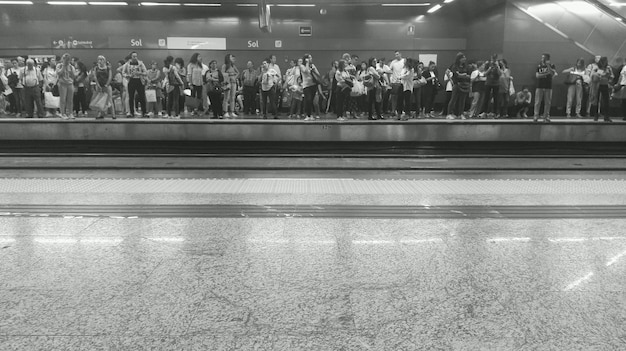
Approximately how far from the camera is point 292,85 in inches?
465

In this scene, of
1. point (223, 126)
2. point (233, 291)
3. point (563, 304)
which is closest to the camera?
point (563, 304)

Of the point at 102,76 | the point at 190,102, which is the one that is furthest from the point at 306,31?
the point at 102,76

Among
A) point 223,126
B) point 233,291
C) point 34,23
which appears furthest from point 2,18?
point 233,291

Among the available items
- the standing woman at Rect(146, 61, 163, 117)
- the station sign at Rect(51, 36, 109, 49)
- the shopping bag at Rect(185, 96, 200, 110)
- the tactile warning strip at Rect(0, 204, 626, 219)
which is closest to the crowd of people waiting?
the standing woman at Rect(146, 61, 163, 117)

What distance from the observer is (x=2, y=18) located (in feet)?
56.5

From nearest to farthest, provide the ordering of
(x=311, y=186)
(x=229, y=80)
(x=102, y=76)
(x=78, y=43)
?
(x=311, y=186) → (x=102, y=76) → (x=229, y=80) → (x=78, y=43)

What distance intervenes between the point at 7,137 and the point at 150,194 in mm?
8091

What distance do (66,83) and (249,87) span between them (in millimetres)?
4444

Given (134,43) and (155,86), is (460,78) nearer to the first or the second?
(155,86)

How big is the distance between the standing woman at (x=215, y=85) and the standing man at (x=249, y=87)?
0.92 metres

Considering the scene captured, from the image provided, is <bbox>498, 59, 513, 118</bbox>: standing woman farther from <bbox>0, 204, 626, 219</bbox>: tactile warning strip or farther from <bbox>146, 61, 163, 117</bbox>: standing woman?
<bbox>146, 61, 163, 117</bbox>: standing woman

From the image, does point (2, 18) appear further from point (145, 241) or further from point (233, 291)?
point (233, 291)

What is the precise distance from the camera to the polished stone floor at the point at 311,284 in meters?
2.22

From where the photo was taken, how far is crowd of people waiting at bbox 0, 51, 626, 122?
1137 cm
